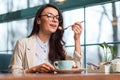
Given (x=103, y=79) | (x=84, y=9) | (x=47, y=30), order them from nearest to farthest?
(x=103, y=79) < (x=47, y=30) < (x=84, y=9)

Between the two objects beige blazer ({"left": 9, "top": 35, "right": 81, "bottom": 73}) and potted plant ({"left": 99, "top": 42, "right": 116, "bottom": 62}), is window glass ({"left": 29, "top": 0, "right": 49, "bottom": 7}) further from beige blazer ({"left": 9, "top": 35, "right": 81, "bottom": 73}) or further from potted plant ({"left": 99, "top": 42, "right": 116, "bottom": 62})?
potted plant ({"left": 99, "top": 42, "right": 116, "bottom": 62})

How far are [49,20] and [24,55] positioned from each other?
1.00 ft

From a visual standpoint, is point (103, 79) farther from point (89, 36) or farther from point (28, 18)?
point (28, 18)

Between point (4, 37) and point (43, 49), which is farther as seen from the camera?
point (4, 37)

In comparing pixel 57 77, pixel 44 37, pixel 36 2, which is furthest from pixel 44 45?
pixel 36 2

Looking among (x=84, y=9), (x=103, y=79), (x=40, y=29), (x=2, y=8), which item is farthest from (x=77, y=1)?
(x=103, y=79)

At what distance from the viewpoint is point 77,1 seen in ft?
21.2

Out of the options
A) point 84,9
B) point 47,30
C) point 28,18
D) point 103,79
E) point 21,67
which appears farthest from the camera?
point 28,18

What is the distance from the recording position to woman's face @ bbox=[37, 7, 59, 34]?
6.18 feet

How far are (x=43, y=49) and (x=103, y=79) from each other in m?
1.09

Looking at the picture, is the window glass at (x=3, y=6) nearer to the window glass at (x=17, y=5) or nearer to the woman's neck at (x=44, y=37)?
the window glass at (x=17, y=5)

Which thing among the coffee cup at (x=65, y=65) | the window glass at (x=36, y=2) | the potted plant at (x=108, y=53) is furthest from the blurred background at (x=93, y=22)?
the coffee cup at (x=65, y=65)

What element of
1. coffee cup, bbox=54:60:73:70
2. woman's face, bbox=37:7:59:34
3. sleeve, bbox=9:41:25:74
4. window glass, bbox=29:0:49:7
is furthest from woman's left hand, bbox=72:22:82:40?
window glass, bbox=29:0:49:7

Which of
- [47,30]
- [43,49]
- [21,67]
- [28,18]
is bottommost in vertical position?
[21,67]
